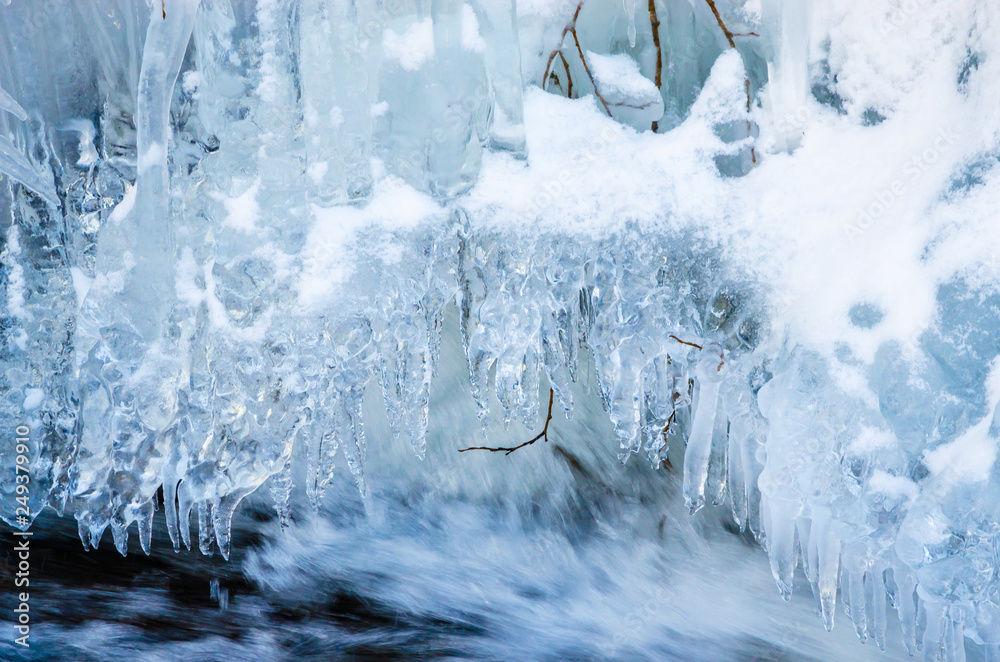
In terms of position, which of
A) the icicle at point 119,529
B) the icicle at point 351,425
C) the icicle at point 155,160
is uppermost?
the icicle at point 155,160

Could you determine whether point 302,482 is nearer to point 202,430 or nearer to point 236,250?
point 202,430

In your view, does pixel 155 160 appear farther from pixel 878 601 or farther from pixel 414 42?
pixel 878 601

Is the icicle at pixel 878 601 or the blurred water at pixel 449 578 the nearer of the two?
the icicle at pixel 878 601

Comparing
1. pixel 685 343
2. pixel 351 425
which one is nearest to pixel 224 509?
pixel 351 425

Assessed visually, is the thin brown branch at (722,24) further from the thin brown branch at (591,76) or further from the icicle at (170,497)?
the icicle at (170,497)

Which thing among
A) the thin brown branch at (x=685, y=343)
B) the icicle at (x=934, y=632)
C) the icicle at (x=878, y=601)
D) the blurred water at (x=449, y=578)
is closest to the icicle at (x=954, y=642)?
the icicle at (x=934, y=632)

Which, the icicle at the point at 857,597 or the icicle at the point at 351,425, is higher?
the icicle at the point at 351,425

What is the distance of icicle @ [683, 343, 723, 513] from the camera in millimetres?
1382

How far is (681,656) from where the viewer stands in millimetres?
1856

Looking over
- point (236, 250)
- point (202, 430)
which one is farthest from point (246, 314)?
point (202, 430)

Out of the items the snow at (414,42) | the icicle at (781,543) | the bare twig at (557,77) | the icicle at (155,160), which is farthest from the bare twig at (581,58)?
the icicle at (781,543)

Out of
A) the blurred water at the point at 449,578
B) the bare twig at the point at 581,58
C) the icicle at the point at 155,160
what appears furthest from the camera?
the blurred water at the point at 449,578

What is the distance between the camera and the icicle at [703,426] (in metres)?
1.38

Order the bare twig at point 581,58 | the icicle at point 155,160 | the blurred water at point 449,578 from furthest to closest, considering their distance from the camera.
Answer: the blurred water at point 449,578
the bare twig at point 581,58
the icicle at point 155,160
